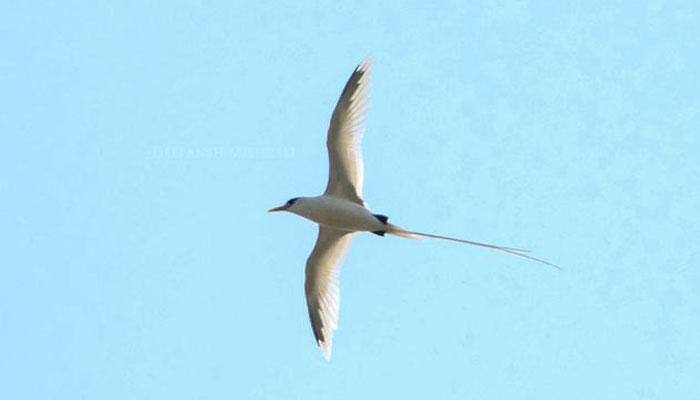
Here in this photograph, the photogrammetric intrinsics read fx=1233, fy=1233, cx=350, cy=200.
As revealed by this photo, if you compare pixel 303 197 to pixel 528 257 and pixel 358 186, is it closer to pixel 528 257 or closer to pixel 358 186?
pixel 358 186

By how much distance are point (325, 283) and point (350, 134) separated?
1.98 m

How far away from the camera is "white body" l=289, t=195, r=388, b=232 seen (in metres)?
13.5

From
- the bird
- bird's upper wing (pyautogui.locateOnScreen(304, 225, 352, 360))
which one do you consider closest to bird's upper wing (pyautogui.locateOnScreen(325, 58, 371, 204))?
the bird

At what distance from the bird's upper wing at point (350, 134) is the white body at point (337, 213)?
9.2 inches

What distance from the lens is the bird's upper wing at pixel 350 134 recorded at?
44.7ft

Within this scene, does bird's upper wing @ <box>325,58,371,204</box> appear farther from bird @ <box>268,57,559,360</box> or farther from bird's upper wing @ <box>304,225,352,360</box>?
bird's upper wing @ <box>304,225,352,360</box>

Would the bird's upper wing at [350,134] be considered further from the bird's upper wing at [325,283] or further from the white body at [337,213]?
the bird's upper wing at [325,283]

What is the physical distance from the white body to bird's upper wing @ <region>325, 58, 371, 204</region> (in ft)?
0.77

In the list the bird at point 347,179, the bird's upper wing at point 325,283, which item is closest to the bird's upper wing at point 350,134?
the bird at point 347,179

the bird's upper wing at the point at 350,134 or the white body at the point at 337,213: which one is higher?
the bird's upper wing at the point at 350,134

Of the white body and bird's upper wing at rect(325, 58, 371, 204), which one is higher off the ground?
bird's upper wing at rect(325, 58, 371, 204)

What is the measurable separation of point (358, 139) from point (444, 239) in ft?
6.01

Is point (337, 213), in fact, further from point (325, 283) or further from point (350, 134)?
point (325, 283)

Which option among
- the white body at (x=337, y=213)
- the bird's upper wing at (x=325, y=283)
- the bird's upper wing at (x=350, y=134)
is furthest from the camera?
the bird's upper wing at (x=325, y=283)
